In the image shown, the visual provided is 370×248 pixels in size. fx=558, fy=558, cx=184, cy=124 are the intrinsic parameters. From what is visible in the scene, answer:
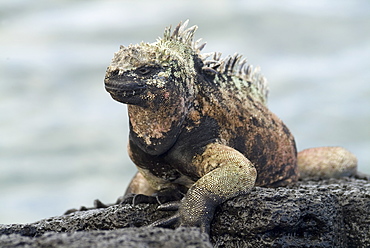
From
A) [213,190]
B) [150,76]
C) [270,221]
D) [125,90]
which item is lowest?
[270,221]

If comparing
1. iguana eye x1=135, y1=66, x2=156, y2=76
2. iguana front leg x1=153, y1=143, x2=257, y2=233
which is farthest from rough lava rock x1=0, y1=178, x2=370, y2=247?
iguana eye x1=135, y1=66, x2=156, y2=76

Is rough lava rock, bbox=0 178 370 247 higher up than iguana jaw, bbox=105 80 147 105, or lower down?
lower down

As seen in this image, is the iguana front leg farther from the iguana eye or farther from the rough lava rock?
the iguana eye

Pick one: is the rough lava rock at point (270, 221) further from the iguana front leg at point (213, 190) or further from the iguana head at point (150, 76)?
the iguana head at point (150, 76)

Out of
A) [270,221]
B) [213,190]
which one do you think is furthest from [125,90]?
[270,221]

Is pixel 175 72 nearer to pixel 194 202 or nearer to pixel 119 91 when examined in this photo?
pixel 119 91

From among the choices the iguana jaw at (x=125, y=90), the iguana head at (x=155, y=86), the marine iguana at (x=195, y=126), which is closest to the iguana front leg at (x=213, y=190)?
the marine iguana at (x=195, y=126)

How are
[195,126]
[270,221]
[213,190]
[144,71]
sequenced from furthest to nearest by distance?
1. [195,126]
2. [144,71]
3. [213,190]
4. [270,221]

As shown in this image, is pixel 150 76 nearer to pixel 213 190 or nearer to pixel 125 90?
pixel 125 90
